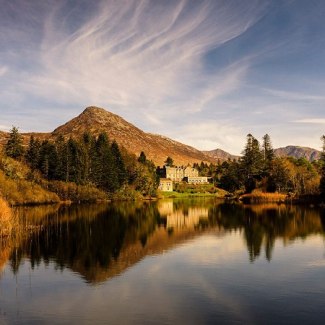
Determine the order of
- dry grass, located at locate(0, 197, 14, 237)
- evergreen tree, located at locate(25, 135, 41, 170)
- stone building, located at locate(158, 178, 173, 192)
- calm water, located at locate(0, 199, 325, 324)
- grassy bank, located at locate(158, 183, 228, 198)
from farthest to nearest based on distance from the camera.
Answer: stone building, located at locate(158, 178, 173, 192)
grassy bank, located at locate(158, 183, 228, 198)
evergreen tree, located at locate(25, 135, 41, 170)
dry grass, located at locate(0, 197, 14, 237)
calm water, located at locate(0, 199, 325, 324)

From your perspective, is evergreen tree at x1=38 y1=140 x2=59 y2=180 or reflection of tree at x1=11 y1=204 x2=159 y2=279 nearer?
reflection of tree at x1=11 y1=204 x2=159 y2=279

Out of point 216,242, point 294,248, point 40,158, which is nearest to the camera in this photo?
point 294,248

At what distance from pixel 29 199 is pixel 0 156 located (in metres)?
14.7

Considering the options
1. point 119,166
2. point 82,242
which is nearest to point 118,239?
point 82,242

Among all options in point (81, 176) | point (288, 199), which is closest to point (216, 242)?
point (288, 199)

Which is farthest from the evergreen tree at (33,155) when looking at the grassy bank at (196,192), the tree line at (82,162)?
the grassy bank at (196,192)

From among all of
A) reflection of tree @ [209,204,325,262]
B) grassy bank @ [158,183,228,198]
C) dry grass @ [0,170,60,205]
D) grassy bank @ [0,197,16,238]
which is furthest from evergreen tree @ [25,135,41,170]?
grassy bank @ [0,197,16,238]

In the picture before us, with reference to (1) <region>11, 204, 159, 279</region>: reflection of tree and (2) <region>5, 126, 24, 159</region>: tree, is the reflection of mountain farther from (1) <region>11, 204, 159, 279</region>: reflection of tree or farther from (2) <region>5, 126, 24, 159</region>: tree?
(2) <region>5, 126, 24, 159</region>: tree

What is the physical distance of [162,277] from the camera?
3008 centimetres

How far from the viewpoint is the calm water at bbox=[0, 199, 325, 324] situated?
21.5 m

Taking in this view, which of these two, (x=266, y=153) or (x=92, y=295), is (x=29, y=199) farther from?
(x=266, y=153)

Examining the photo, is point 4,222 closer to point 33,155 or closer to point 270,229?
point 270,229

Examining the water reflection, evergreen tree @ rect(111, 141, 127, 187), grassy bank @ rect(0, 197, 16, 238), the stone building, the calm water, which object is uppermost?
evergreen tree @ rect(111, 141, 127, 187)

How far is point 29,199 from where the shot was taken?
10238cm
